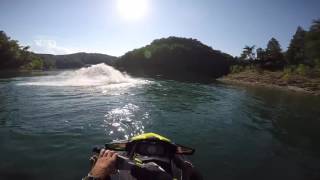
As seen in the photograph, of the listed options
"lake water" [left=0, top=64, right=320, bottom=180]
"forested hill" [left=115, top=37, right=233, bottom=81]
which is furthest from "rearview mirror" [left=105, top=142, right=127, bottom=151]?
"forested hill" [left=115, top=37, right=233, bottom=81]

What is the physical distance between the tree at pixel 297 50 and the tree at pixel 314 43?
569 inches

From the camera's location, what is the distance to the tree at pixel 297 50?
95287 millimetres

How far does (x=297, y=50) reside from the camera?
337 ft

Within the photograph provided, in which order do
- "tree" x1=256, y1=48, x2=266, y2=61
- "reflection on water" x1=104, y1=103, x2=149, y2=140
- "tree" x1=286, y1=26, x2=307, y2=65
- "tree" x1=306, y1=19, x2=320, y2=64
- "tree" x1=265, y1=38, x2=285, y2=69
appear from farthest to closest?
"tree" x1=256, y1=48, x2=266, y2=61
"tree" x1=265, y1=38, x2=285, y2=69
"tree" x1=286, y1=26, x2=307, y2=65
"tree" x1=306, y1=19, x2=320, y2=64
"reflection on water" x1=104, y1=103, x2=149, y2=140

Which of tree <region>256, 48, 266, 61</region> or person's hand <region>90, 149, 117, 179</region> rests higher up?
tree <region>256, 48, 266, 61</region>

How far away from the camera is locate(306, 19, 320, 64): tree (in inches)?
2889

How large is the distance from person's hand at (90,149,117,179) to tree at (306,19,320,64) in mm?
80172

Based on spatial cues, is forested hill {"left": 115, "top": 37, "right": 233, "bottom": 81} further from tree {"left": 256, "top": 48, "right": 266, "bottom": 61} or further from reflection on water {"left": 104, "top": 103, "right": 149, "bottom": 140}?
reflection on water {"left": 104, "top": 103, "right": 149, "bottom": 140}

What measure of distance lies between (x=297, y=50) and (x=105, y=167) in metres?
114

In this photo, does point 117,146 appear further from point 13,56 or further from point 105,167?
point 13,56

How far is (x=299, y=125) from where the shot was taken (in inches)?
813

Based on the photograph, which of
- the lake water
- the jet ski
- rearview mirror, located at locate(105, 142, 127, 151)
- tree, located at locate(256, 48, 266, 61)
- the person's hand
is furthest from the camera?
tree, located at locate(256, 48, 266, 61)

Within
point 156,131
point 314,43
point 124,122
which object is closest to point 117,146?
point 156,131

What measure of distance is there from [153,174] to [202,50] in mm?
159249
